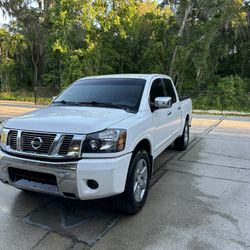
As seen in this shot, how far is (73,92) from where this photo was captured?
4.78m

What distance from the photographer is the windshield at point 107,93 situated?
4164 mm

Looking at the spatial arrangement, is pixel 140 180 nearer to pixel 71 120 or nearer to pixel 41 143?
pixel 71 120

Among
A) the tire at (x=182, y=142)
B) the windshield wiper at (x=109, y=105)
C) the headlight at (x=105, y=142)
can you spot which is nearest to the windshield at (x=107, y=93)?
the windshield wiper at (x=109, y=105)

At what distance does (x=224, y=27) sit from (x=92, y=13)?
33.0ft

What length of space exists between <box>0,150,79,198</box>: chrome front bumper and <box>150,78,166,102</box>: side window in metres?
1.88

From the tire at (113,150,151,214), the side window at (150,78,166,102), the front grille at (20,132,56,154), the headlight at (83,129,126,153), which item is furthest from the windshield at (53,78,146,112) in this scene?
the front grille at (20,132,56,154)

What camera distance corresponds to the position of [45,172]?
3150 millimetres

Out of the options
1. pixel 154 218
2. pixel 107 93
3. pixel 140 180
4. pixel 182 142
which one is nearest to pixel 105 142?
pixel 140 180

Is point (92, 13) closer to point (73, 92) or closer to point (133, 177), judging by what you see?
point (73, 92)

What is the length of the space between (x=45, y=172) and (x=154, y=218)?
138cm

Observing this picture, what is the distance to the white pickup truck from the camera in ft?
10.1

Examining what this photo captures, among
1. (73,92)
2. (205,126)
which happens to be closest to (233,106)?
(205,126)

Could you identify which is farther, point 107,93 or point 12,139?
point 107,93

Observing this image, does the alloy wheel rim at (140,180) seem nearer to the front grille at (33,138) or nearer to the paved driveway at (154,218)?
the paved driveway at (154,218)
